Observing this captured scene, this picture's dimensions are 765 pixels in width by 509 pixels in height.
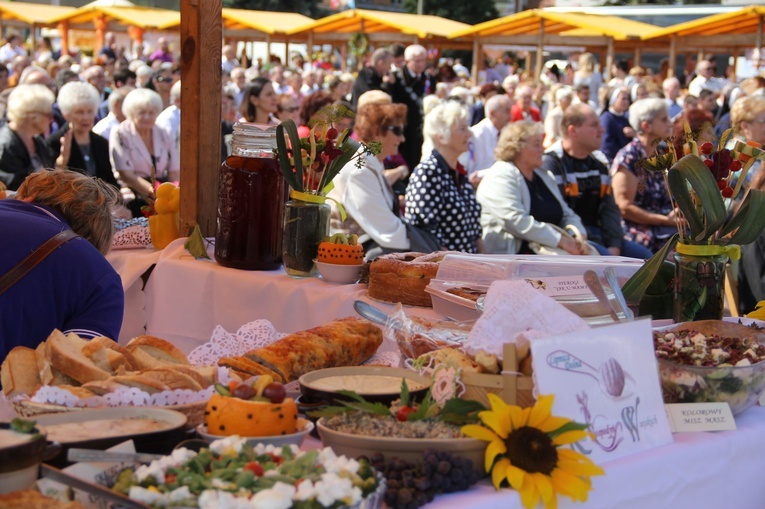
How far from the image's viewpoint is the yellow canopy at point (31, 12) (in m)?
19.1

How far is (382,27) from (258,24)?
2313mm

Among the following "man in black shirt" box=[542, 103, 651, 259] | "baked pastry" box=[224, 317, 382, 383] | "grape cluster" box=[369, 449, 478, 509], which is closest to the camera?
"grape cluster" box=[369, 449, 478, 509]

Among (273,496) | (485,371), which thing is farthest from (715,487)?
(273,496)

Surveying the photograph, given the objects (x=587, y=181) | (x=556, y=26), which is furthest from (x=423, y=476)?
(x=556, y=26)

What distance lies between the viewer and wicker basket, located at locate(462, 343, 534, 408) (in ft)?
→ 4.96

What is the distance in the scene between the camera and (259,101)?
683 cm

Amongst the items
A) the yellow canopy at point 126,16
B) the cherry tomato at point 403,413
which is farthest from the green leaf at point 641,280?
the yellow canopy at point 126,16

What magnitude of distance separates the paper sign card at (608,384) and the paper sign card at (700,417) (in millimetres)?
85

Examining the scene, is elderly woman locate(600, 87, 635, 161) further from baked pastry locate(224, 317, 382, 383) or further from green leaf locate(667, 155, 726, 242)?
baked pastry locate(224, 317, 382, 383)

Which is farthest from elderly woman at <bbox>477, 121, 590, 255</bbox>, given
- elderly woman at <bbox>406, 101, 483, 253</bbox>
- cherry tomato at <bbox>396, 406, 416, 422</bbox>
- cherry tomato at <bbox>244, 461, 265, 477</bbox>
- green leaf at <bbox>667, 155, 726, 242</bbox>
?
cherry tomato at <bbox>244, 461, 265, 477</bbox>

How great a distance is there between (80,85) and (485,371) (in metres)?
5.76

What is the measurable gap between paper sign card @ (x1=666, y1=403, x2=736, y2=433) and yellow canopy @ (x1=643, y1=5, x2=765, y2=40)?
13.7m

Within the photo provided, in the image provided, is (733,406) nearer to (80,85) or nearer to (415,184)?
(415,184)

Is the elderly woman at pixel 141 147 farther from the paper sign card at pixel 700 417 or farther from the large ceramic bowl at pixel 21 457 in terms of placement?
the large ceramic bowl at pixel 21 457
